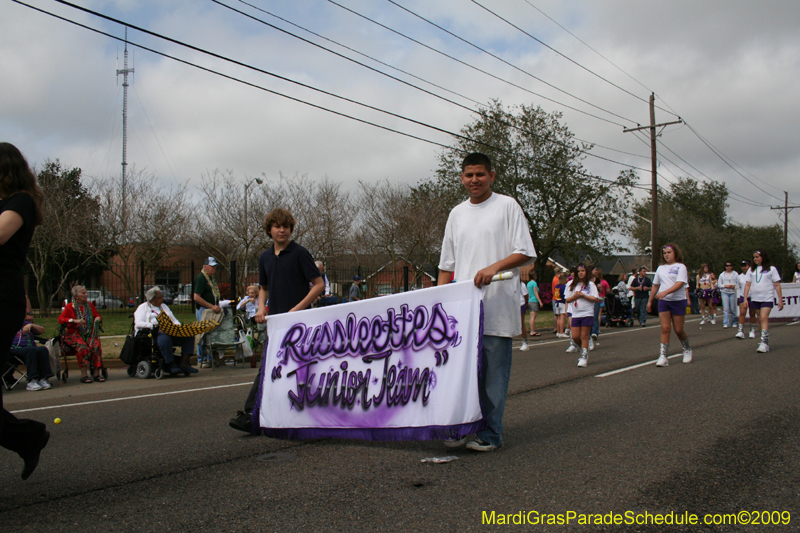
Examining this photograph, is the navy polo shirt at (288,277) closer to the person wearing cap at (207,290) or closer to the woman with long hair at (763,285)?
the person wearing cap at (207,290)

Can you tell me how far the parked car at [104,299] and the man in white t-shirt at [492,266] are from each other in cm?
2674

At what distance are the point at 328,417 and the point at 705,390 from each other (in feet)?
15.0

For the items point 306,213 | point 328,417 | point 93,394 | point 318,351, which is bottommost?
point 93,394

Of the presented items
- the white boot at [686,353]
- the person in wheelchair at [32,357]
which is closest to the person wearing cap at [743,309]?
the white boot at [686,353]

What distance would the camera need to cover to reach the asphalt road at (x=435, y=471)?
326cm

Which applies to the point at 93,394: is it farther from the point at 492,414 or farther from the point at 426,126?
the point at 426,126

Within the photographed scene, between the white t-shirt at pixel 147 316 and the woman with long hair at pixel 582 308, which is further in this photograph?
the white t-shirt at pixel 147 316

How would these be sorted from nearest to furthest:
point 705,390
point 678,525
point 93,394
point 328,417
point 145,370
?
point 678,525 → point 328,417 → point 705,390 → point 93,394 → point 145,370

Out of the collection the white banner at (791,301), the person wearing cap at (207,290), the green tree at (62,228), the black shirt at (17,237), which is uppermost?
the green tree at (62,228)

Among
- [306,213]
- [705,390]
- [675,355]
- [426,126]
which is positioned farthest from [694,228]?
[705,390]

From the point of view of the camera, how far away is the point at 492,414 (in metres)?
4.48

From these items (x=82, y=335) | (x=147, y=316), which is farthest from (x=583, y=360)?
(x=82, y=335)

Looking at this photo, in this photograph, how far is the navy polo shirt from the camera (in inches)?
207

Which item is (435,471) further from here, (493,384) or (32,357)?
(32,357)
